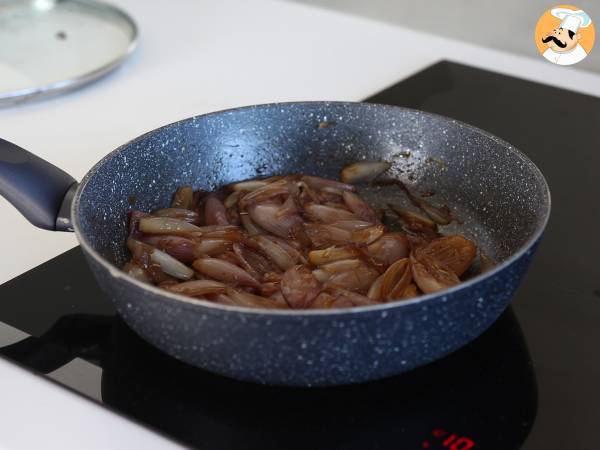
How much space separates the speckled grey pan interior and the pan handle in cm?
3

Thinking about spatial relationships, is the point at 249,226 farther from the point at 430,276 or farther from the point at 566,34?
the point at 566,34

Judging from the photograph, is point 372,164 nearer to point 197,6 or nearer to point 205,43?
point 205,43

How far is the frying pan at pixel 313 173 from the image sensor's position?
1.89 feet

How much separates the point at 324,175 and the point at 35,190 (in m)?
0.32

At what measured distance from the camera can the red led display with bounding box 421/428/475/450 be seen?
60 cm

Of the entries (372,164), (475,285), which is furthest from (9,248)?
(475,285)

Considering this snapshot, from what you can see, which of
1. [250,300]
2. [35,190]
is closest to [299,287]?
[250,300]

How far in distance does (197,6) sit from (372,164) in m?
0.71

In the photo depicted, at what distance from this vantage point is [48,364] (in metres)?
0.70

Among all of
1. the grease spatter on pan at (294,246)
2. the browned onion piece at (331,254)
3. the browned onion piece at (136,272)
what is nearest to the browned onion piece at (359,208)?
the grease spatter on pan at (294,246)

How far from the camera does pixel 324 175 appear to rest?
0.95 metres

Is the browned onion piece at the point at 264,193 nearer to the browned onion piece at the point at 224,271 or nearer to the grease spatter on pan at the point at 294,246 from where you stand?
the grease spatter on pan at the point at 294,246

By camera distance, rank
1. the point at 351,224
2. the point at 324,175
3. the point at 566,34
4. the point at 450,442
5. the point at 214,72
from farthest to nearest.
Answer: the point at 214,72 < the point at 566,34 < the point at 324,175 < the point at 351,224 < the point at 450,442

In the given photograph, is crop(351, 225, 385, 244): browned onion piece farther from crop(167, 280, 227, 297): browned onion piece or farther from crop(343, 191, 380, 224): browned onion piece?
crop(167, 280, 227, 297): browned onion piece
